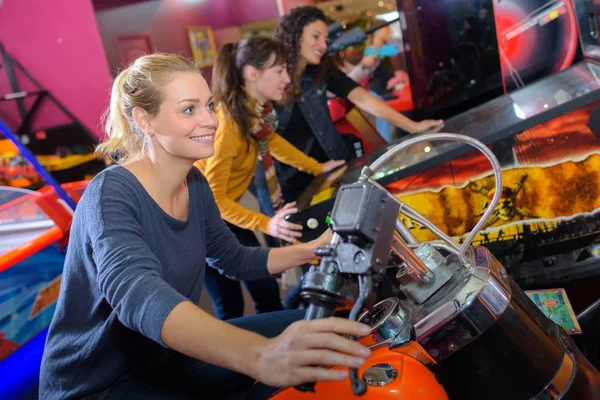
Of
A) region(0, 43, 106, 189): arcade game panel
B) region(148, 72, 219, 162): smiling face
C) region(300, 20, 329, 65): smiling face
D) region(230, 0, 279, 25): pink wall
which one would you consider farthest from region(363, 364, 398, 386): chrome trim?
region(230, 0, 279, 25): pink wall

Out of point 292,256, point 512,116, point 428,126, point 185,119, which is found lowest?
point 428,126

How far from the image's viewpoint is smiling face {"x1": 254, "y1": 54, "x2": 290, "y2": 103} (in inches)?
80.4

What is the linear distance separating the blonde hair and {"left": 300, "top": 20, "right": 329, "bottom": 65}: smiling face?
1.26m

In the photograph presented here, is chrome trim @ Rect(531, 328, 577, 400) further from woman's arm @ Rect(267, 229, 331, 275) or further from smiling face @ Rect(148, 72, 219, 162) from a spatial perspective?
smiling face @ Rect(148, 72, 219, 162)

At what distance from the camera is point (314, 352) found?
0.67 metres

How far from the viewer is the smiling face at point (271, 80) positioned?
204 cm

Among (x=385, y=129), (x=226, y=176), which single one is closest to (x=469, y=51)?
(x=385, y=129)

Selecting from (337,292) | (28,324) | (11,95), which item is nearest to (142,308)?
(337,292)

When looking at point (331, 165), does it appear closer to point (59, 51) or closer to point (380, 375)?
point (380, 375)

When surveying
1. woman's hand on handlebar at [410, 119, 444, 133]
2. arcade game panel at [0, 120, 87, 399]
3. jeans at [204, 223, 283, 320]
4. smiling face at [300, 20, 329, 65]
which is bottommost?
jeans at [204, 223, 283, 320]

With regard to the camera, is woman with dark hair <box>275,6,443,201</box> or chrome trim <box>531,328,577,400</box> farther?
woman with dark hair <box>275,6,443,201</box>

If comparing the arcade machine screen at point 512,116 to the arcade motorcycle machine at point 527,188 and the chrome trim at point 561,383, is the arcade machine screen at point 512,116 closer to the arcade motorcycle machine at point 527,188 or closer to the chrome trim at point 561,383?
the arcade motorcycle machine at point 527,188

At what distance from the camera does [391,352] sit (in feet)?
3.00

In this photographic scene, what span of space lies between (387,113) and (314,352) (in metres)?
1.94
